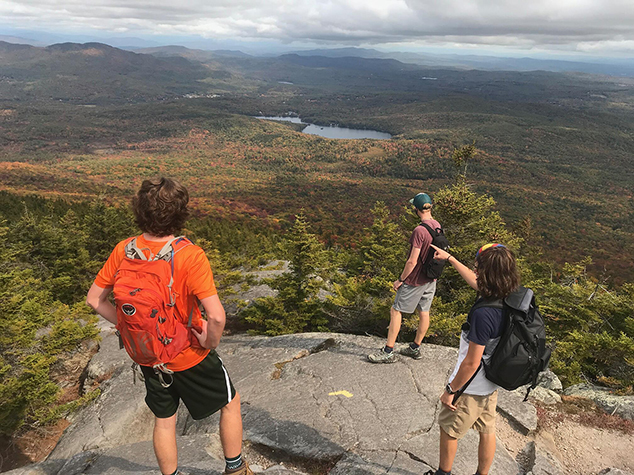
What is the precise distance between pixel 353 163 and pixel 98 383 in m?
171

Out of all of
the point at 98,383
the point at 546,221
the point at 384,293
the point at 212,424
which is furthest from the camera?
the point at 546,221

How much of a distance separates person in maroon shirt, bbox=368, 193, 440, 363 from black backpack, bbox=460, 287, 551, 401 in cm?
202

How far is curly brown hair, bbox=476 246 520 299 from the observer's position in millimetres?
2732

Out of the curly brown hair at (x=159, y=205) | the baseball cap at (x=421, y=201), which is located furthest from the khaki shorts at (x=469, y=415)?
the curly brown hair at (x=159, y=205)

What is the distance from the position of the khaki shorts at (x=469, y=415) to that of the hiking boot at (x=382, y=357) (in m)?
2.56

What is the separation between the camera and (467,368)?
2941mm

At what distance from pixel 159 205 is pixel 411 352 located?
4.94 meters

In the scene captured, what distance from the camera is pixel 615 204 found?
113 meters

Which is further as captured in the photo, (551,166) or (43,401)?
(551,166)

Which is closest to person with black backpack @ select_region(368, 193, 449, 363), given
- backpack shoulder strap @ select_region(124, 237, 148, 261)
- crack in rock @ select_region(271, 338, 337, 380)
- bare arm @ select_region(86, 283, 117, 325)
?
crack in rock @ select_region(271, 338, 337, 380)

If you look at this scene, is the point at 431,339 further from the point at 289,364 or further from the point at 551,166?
the point at 551,166

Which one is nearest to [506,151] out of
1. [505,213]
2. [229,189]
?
[505,213]

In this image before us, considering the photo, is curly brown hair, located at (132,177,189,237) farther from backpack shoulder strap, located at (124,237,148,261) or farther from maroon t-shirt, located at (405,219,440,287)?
maroon t-shirt, located at (405,219,440,287)

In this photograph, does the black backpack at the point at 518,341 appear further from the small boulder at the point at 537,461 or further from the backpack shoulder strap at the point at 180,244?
the backpack shoulder strap at the point at 180,244
